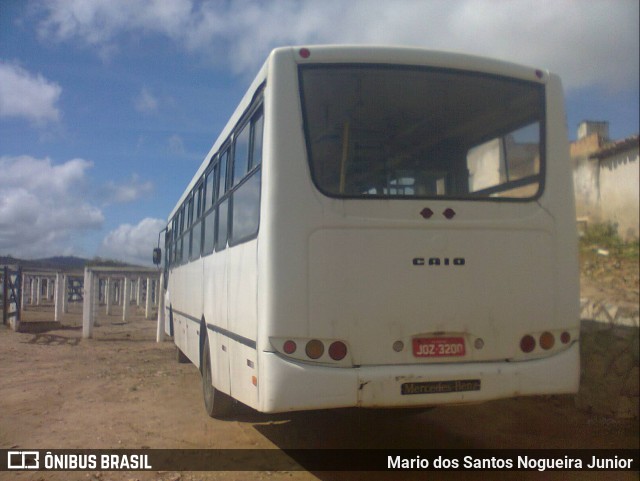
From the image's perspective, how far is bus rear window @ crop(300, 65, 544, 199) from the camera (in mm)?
5203

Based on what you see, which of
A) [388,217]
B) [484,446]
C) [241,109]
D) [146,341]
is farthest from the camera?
[146,341]

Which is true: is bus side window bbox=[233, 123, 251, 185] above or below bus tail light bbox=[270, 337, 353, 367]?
above

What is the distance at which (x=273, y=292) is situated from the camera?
4.88 metres

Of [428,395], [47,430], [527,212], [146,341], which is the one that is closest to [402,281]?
[428,395]

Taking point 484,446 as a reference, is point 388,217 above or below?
above

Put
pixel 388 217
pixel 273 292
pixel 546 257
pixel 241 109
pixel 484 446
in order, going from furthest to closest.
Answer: pixel 484 446 → pixel 241 109 → pixel 546 257 → pixel 388 217 → pixel 273 292

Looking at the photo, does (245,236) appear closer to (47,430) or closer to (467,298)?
(467,298)

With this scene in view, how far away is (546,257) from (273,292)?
2.52 m

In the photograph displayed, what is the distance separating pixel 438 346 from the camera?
5.17 meters

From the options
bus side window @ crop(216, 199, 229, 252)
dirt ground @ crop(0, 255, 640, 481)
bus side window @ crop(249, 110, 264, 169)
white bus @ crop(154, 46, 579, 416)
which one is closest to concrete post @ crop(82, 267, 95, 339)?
dirt ground @ crop(0, 255, 640, 481)

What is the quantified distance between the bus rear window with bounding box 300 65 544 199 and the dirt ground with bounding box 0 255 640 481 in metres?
2.69

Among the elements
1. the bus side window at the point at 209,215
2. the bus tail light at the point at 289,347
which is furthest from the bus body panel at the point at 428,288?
the bus side window at the point at 209,215

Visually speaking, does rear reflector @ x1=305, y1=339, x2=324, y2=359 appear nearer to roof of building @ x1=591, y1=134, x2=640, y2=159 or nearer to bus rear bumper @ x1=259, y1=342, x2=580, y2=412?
bus rear bumper @ x1=259, y1=342, x2=580, y2=412

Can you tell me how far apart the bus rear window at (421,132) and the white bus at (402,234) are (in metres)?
0.01
